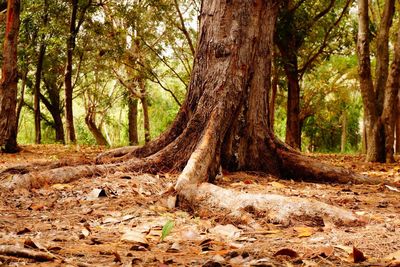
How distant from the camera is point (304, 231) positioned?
2504 mm

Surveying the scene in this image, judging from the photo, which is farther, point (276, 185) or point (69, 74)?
point (69, 74)

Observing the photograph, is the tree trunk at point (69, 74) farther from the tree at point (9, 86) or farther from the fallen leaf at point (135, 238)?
the fallen leaf at point (135, 238)

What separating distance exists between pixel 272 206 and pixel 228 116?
80.3 inches

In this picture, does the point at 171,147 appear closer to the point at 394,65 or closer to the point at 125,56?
the point at 394,65

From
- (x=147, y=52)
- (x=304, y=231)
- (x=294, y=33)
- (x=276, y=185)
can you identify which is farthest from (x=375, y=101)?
(x=147, y=52)

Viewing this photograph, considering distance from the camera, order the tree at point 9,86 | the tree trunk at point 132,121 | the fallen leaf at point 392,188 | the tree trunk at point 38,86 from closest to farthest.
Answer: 1. the fallen leaf at point 392,188
2. the tree at point 9,86
3. the tree trunk at point 38,86
4. the tree trunk at point 132,121

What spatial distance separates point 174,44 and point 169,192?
52.4 ft

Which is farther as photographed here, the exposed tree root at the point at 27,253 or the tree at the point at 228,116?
the tree at the point at 228,116

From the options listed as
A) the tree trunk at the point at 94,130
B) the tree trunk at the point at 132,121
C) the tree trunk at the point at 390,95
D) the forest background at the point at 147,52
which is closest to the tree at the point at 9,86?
the forest background at the point at 147,52

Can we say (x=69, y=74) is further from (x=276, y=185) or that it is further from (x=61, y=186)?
(x=276, y=185)

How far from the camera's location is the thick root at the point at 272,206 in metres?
2.70

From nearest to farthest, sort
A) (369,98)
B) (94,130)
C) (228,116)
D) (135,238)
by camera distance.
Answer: (135,238), (228,116), (369,98), (94,130)

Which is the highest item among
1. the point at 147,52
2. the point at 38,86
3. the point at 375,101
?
the point at 147,52

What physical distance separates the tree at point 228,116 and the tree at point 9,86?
189 inches
